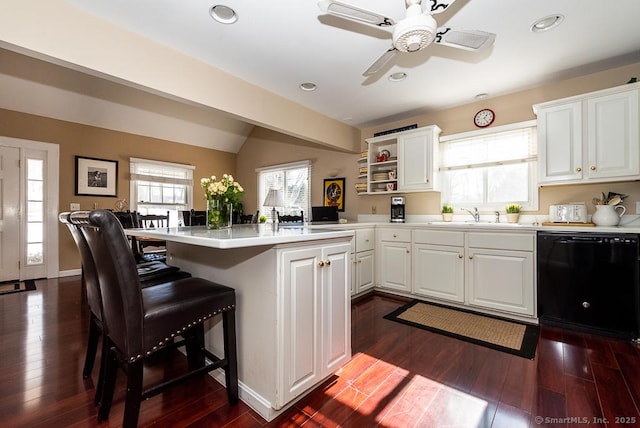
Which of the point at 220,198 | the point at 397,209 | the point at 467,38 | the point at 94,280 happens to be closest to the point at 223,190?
the point at 220,198

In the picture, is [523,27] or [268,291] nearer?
[268,291]

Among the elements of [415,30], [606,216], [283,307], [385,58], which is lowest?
[283,307]

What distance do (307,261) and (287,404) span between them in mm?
769

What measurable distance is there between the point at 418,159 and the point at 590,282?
209cm

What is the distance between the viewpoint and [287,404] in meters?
1.50

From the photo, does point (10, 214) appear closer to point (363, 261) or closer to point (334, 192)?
point (334, 192)

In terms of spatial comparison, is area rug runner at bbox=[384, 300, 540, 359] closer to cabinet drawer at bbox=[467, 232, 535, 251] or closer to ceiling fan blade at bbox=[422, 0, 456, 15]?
cabinet drawer at bbox=[467, 232, 535, 251]

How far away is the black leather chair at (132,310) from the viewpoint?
3.76ft

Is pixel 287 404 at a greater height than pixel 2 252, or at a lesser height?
lesser

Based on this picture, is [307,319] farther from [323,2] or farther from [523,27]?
[523,27]

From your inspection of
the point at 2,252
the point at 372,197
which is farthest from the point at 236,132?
the point at 2,252

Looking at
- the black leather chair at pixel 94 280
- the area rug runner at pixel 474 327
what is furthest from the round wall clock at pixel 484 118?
the black leather chair at pixel 94 280

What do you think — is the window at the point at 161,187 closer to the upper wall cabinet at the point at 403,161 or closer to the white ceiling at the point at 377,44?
the white ceiling at the point at 377,44

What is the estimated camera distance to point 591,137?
2.57 metres
